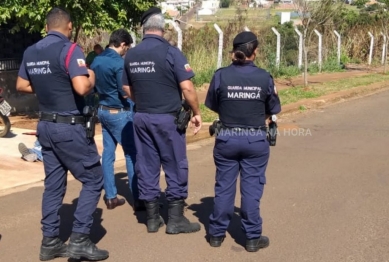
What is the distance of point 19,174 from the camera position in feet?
25.1

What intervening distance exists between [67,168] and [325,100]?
1069 centimetres

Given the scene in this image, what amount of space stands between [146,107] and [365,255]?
88.0 inches

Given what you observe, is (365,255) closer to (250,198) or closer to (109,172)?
(250,198)

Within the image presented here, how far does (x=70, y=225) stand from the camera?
228 inches

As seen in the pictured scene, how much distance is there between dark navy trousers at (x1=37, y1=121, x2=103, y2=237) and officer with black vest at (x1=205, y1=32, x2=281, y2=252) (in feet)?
3.43

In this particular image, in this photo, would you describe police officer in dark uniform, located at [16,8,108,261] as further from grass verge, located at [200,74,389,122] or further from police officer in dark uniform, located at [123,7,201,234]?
grass verge, located at [200,74,389,122]

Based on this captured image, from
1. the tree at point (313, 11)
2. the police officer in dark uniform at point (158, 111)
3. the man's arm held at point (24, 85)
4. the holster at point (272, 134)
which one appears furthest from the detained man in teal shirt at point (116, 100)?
the tree at point (313, 11)

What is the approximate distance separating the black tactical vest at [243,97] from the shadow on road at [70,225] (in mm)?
1569

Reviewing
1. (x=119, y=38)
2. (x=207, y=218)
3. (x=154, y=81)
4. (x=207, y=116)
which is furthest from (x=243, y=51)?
(x=207, y=116)

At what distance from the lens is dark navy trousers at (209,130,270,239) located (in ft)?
16.5

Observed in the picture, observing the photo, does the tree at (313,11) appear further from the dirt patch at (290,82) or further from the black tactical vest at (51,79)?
the black tactical vest at (51,79)

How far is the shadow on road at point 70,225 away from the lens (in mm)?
5512

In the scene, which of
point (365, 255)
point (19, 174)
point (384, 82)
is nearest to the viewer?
point (365, 255)

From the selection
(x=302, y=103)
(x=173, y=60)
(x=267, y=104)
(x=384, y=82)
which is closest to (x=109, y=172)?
(x=173, y=60)
